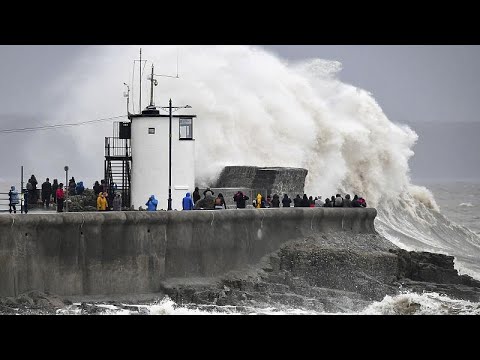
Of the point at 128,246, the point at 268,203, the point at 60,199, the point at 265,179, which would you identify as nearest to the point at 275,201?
the point at 268,203

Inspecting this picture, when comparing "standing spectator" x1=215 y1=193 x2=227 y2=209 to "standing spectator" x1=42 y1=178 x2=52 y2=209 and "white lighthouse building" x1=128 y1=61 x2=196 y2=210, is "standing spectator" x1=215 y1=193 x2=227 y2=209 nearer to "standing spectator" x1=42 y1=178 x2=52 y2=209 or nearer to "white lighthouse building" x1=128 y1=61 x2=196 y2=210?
"white lighthouse building" x1=128 y1=61 x2=196 y2=210

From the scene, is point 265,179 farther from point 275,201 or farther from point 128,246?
point 128,246

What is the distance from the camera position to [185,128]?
2786 centimetres

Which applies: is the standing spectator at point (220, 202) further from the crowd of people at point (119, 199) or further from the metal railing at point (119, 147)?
the metal railing at point (119, 147)

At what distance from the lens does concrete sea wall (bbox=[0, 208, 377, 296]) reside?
2264 cm

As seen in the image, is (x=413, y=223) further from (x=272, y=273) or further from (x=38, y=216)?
(x=38, y=216)

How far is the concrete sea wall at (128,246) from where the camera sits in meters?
22.6

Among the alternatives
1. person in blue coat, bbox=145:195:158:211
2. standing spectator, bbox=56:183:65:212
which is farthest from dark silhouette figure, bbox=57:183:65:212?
person in blue coat, bbox=145:195:158:211

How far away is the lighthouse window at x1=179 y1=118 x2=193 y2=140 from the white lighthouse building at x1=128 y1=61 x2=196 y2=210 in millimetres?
21

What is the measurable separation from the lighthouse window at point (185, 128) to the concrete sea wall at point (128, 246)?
2.77 m

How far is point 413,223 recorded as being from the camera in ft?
139

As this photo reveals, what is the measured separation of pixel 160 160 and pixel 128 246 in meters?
3.93
